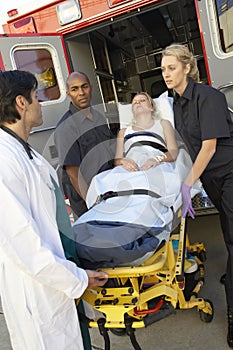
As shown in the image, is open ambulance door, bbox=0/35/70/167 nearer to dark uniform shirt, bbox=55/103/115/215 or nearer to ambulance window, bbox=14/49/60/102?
ambulance window, bbox=14/49/60/102

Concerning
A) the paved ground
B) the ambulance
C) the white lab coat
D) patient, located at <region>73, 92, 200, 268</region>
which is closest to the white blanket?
patient, located at <region>73, 92, 200, 268</region>

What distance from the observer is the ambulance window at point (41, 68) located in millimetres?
3602

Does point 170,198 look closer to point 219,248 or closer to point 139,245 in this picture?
point 139,245

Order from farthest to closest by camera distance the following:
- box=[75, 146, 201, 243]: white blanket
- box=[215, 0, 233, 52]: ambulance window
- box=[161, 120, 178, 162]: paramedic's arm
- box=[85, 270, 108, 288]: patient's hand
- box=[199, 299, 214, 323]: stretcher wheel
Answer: box=[215, 0, 233, 52]: ambulance window → box=[161, 120, 178, 162]: paramedic's arm → box=[199, 299, 214, 323]: stretcher wheel → box=[75, 146, 201, 243]: white blanket → box=[85, 270, 108, 288]: patient's hand

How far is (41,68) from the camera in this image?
367cm

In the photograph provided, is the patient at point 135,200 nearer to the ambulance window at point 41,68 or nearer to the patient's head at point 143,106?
the patient's head at point 143,106

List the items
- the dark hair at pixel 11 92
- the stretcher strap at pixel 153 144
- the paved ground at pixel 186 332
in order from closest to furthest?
the dark hair at pixel 11 92 → the paved ground at pixel 186 332 → the stretcher strap at pixel 153 144

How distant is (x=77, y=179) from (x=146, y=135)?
2.28 feet

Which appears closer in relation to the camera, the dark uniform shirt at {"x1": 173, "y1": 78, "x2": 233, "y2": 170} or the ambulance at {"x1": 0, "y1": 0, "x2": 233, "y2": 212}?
the dark uniform shirt at {"x1": 173, "y1": 78, "x2": 233, "y2": 170}

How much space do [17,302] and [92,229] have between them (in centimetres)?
A: 46

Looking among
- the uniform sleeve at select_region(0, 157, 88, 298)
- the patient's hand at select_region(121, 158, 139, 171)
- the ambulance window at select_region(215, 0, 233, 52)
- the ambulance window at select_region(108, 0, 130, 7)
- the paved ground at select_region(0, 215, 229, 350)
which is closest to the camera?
the uniform sleeve at select_region(0, 157, 88, 298)

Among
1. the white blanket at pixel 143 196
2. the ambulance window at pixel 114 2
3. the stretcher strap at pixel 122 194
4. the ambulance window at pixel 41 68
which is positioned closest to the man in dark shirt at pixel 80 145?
the white blanket at pixel 143 196

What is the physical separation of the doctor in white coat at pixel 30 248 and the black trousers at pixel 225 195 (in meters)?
0.92

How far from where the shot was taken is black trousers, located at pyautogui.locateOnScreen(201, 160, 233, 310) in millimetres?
2012
